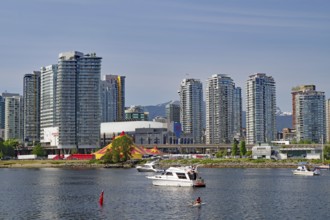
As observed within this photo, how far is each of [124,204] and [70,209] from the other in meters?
10.3

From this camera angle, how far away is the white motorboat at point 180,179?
13475 cm

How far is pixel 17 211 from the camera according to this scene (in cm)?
9294

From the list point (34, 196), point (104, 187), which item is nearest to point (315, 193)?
point (104, 187)

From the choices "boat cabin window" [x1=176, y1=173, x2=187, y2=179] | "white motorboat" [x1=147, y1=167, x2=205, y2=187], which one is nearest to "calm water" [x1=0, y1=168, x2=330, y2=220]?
"white motorboat" [x1=147, y1=167, x2=205, y2=187]

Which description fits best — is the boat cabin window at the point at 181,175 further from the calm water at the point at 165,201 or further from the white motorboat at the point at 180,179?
the calm water at the point at 165,201

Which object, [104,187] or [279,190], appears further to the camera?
[104,187]

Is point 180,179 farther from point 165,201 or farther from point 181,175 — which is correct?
point 165,201

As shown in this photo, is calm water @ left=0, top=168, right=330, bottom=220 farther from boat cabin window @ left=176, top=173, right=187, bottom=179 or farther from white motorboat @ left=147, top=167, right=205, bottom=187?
boat cabin window @ left=176, top=173, right=187, bottom=179

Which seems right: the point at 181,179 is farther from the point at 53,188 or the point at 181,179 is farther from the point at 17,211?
the point at 17,211

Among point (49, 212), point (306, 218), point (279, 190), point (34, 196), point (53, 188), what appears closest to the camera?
point (306, 218)

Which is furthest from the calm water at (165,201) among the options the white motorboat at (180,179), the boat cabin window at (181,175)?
the boat cabin window at (181,175)

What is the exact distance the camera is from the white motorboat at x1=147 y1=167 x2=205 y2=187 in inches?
5305

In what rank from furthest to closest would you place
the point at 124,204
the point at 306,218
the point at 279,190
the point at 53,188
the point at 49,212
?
the point at 53,188 → the point at 279,190 → the point at 124,204 → the point at 49,212 → the point at 306,218

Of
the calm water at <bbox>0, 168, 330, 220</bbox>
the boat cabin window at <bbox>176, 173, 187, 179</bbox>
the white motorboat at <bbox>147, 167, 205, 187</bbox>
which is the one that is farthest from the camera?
the boat cabin window at <bbox>176, 173, 187, 179</bbox>
